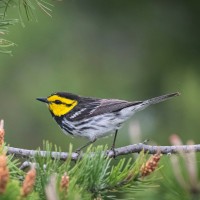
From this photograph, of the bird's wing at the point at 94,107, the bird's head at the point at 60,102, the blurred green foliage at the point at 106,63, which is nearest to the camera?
the bird's wing at the point at 94,107

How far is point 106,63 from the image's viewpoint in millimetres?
8742

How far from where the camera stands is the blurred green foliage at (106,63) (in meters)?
7.53

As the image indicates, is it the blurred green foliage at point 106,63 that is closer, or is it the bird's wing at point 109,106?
the bird's wing at point 109,106

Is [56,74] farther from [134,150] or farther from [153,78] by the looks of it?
[134,150]

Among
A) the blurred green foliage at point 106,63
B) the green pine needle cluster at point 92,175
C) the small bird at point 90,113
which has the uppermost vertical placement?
the blurred green foliage at point 106,63

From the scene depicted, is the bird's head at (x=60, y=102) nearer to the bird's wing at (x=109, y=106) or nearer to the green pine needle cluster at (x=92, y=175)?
the bird's wing at (x=109, y=106)

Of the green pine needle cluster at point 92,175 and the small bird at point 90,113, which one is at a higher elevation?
the small bird at point 90,113

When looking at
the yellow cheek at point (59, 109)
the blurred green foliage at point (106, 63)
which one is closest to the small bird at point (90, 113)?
the yellow cheek at point (59, 109)

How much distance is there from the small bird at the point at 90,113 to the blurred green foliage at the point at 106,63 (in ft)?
5.29

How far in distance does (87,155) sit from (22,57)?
6266 millimetres

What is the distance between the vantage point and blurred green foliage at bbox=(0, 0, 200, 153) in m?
7.53

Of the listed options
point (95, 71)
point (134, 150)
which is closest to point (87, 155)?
point (134, 150)

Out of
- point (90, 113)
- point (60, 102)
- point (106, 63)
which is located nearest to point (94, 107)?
point (90, 113)

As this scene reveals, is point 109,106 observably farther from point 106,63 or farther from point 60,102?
point 106,63
